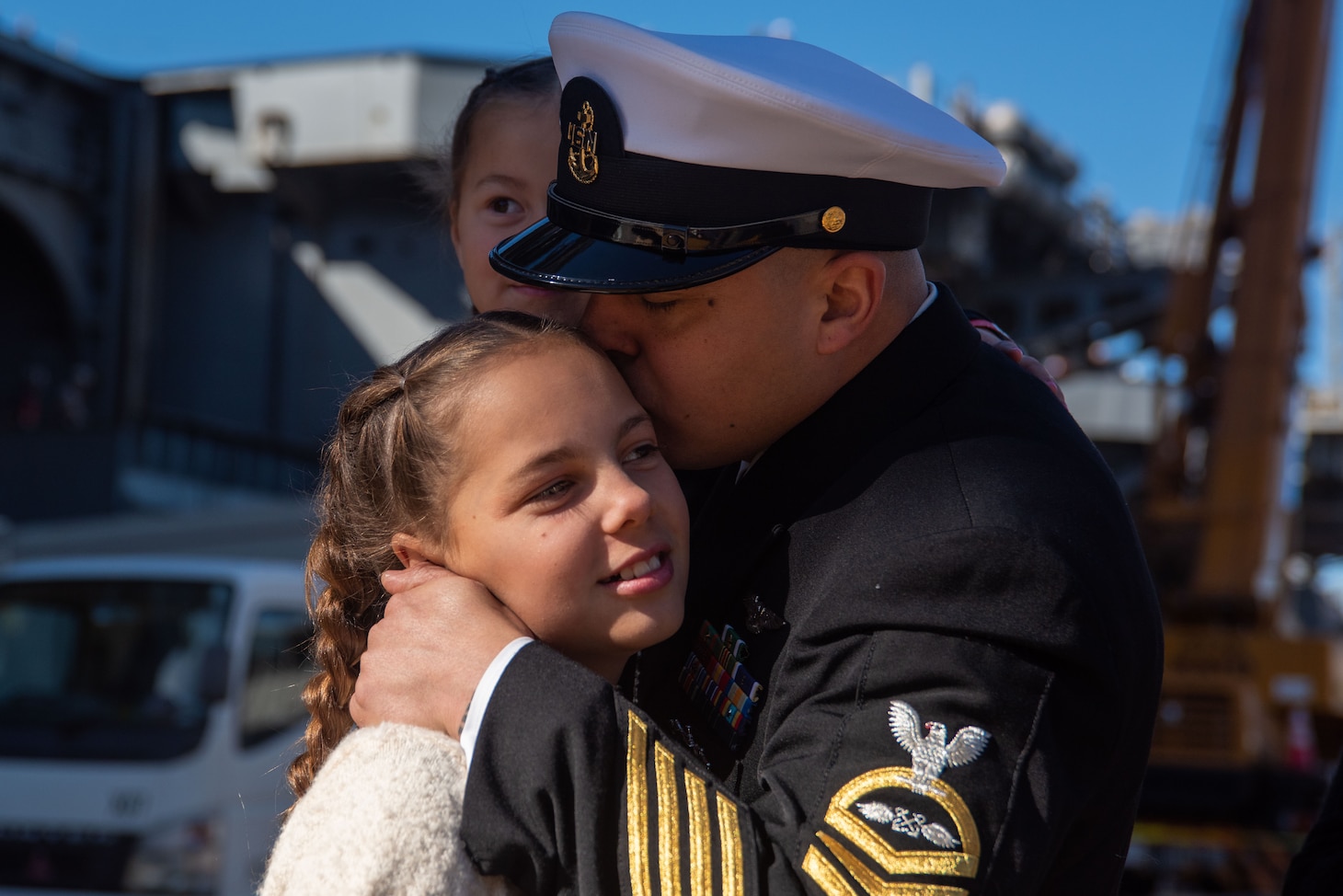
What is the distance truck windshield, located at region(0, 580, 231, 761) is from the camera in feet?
16.7

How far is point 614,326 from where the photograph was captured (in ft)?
5.71

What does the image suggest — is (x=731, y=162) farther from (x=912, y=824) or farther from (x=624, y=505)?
(x=912, y=824)

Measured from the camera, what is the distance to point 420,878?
1.37 metres

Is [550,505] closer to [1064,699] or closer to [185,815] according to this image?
[1064,699]

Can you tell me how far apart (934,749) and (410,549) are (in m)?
0.76

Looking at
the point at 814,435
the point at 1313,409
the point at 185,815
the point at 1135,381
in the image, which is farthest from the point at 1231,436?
the point at 1313,409

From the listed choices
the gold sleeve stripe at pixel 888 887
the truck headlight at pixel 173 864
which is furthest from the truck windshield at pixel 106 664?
the gold sleeve stripe at pixel 888 887

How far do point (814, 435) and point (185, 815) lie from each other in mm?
Result: 3948

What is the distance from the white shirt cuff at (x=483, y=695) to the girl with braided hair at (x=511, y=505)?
1.3 inches

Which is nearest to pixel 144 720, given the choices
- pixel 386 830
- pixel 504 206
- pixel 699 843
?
pixel 504 206

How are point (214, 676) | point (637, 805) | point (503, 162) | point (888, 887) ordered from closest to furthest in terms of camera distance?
point (888, 887) < point (637, 805) < point (503, 162) < point (214, 676)

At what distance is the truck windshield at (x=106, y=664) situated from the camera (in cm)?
509

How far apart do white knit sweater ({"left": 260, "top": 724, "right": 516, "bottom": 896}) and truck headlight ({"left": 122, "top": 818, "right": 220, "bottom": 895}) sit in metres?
3.69

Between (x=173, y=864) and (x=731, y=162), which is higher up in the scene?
(x=731, y=162)
